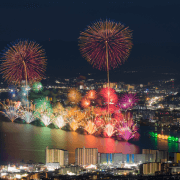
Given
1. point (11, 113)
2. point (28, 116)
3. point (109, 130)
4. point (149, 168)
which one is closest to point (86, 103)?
point (28, 116)

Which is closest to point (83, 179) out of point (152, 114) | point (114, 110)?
point (114, 110)

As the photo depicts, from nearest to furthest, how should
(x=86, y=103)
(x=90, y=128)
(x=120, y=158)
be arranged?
(x=120, y=158) < (x=90, y=128) < (x=86, y=103)

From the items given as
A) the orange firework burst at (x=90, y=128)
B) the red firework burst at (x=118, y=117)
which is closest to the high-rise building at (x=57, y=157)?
the orange firework burst at (x=90, y=128)

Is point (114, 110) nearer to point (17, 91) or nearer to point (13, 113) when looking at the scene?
point (13, 113)

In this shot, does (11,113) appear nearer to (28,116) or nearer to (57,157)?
(28,116)

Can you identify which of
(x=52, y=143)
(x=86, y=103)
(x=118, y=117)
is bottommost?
(x=52, y=143)

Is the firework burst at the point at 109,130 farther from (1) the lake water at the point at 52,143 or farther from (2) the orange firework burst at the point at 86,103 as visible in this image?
(2) the orange firework burst at the point at 86,103

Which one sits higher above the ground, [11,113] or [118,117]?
[11,113]

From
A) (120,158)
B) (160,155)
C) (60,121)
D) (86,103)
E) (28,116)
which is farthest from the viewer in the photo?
(86,103)

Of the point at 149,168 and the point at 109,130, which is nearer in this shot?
the point at 149,168
